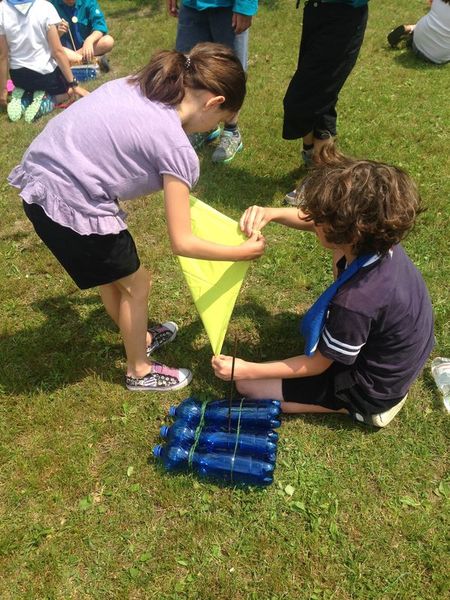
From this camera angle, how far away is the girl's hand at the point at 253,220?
2336 mm

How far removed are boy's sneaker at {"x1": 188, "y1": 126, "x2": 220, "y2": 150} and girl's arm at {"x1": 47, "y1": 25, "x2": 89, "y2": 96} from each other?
80.4 inches

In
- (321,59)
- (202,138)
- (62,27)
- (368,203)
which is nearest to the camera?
(368,203)

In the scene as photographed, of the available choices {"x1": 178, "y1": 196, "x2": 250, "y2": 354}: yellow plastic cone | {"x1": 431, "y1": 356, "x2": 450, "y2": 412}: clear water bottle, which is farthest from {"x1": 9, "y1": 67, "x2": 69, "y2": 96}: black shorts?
{"x1": 431, "y1": 356, "x2": 450, "y2": 412}: clear water bottle

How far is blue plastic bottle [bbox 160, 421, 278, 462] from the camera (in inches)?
95.1

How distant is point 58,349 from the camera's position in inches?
124

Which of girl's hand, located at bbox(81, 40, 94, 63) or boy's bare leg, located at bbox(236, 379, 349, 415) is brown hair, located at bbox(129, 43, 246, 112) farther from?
girl's hand, located at bbox(81, 40, 94, 63)

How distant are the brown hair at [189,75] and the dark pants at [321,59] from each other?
182 centimetres

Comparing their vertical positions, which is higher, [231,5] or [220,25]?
[231,5]

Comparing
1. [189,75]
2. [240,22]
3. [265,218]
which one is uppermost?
[189,75]

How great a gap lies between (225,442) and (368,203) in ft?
4.24

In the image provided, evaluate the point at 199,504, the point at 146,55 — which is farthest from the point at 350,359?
the point at 146,55

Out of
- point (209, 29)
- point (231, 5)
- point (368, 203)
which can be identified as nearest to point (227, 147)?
point (209, 29)

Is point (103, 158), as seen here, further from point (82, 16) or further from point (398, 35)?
point (398, 35)

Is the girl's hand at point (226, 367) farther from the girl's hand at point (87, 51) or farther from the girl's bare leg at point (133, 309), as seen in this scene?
the girl's hand at point (87, 51)
